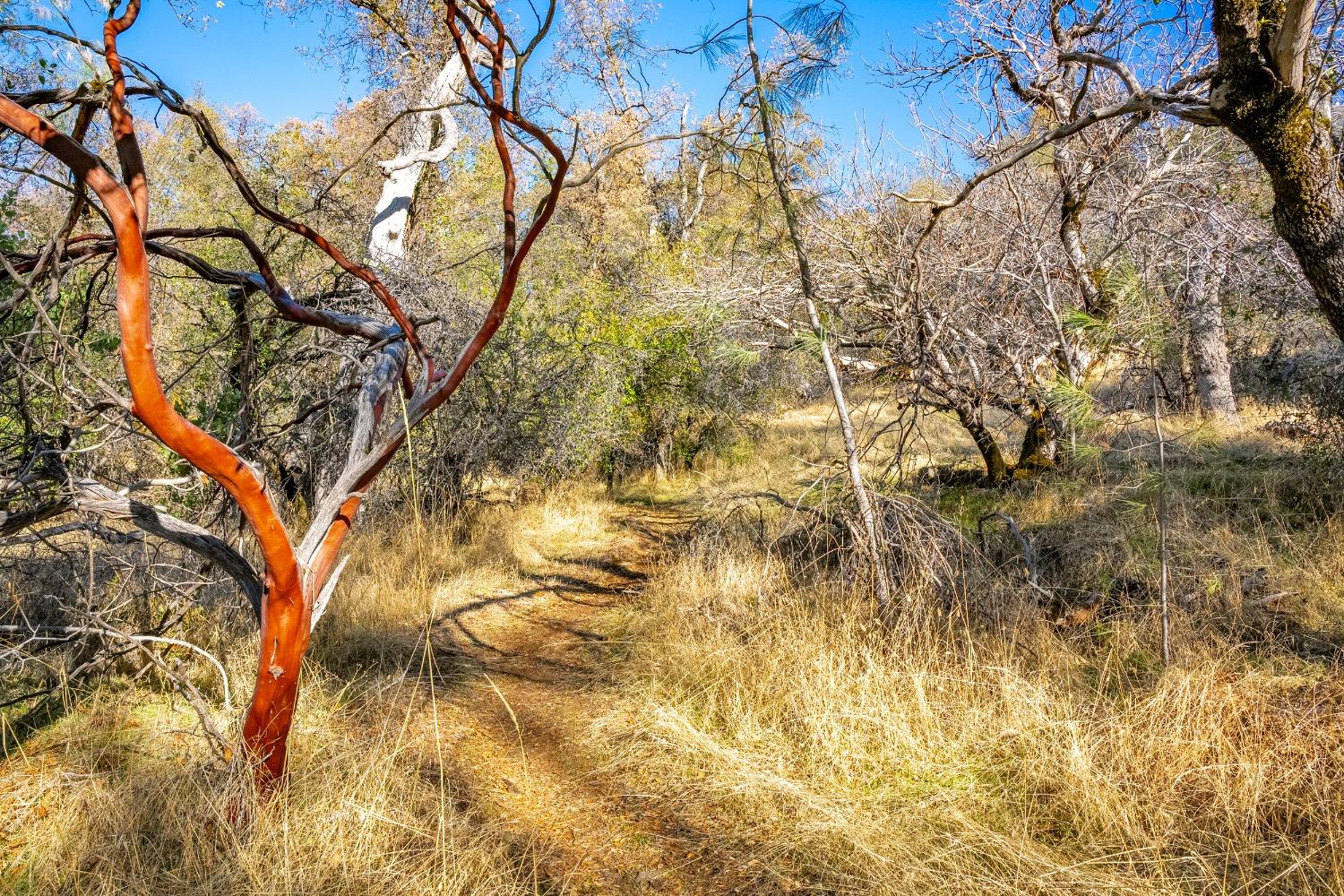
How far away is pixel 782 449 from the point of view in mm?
12258

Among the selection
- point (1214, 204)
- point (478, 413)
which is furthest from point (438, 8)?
point (1214, 204)

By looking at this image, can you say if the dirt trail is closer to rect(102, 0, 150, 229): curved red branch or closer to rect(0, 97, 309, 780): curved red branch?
rect(0, 97, 309, 780): curved red branch

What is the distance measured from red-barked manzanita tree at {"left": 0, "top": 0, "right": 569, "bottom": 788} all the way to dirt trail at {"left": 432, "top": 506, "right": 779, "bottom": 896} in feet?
2.90

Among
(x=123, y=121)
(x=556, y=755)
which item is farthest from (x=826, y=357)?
(x=123, y=121)

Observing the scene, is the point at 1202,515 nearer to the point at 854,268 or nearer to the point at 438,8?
the point at 854,268

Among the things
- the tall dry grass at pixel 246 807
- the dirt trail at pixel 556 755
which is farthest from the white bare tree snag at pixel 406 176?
the tall dry grass at pixel 246 807

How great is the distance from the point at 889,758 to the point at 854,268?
3.20m

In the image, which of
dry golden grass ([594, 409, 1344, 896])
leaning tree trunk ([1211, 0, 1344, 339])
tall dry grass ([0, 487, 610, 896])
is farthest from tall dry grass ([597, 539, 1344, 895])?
leaning tree trunk ([1211, 0, 1344, 339])

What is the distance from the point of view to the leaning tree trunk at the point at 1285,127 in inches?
114

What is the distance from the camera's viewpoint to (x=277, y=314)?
9.16 ft

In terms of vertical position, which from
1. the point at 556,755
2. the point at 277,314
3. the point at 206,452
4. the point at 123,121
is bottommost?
the point at 556,755

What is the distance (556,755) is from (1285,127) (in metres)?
4.37

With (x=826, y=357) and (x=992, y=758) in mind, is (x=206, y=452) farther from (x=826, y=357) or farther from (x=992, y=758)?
(x=992, y=758)

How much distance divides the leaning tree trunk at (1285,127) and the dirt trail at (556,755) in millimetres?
3487
